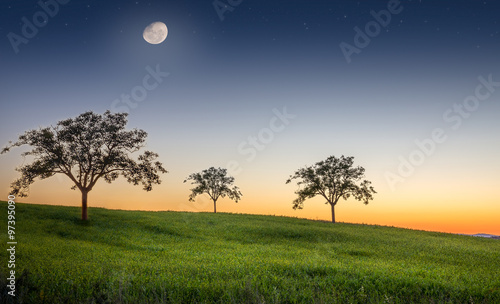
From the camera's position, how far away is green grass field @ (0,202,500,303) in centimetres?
948

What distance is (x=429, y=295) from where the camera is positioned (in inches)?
449

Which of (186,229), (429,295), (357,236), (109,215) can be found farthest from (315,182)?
(429,295)

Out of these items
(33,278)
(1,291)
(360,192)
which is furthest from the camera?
(360,192)

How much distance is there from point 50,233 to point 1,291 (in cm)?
2237

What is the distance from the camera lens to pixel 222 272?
12742 millimetres

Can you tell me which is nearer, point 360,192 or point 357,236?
point 357,236

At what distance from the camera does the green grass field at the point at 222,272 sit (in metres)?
9.48

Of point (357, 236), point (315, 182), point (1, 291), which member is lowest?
point (357, 236)

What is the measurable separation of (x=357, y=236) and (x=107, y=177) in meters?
28.2

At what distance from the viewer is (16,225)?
27.6 meters

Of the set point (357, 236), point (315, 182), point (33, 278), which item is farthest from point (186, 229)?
point (315, 182)

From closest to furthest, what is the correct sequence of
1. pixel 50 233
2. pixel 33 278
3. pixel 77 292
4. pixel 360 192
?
pixel 77 292, pixel 33 278, pixel 50 233, pixel 360 192

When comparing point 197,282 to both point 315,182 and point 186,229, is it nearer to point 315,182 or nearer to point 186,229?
point 186,229

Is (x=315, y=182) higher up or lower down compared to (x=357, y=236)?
higher up
